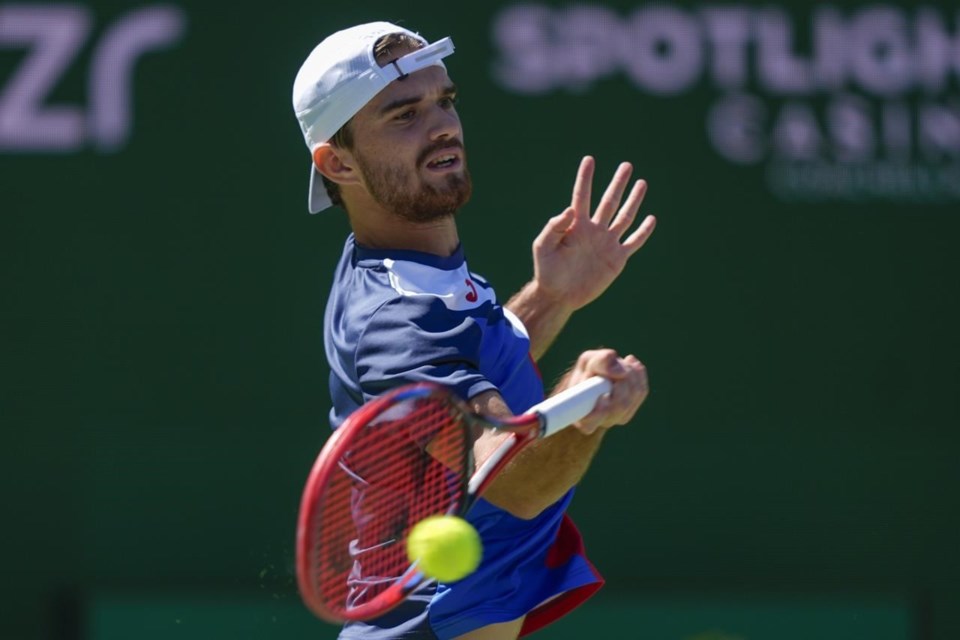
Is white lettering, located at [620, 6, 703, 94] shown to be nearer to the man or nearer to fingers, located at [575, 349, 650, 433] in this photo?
the man

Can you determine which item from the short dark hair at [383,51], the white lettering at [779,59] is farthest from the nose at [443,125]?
the white lettering at [779,59]

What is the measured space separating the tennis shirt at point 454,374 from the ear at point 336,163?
0.44 feet

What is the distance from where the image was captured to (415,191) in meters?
3.21

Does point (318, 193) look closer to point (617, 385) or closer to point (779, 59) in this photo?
point (617, 385)

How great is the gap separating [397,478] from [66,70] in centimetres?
313

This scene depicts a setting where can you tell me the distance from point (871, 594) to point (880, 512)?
0.28 meters

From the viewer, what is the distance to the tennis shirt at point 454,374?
2.93 meters

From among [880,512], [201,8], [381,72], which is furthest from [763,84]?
[381,72]

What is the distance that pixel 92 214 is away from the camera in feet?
18.3

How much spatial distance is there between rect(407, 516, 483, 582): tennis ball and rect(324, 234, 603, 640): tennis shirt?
0.31m

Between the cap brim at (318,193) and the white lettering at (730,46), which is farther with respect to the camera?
the white lettering at (730,46)

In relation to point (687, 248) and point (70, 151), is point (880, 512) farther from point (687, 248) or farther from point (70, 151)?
point (70, 151)

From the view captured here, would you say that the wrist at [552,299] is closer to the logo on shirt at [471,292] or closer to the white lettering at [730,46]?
the logo on shirt at [471,292]

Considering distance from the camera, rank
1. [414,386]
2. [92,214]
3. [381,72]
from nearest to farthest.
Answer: [414,386] < [381,72] < [92,214]
